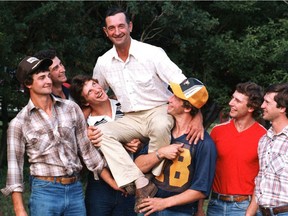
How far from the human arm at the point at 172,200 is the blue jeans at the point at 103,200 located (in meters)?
0.55

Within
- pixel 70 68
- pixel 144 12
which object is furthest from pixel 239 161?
pixel 144 12

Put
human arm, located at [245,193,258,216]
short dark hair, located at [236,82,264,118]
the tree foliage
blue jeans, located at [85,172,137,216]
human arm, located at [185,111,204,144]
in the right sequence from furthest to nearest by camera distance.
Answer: the tree foliage, blue jeans, located at [85,172,137,216], short dark hair, located at [236,82,264,118], human arm, located at [245,193,258,216], human arm, located at [185,111,204,144]

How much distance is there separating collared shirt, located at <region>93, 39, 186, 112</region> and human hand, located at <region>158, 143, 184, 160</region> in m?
0.52

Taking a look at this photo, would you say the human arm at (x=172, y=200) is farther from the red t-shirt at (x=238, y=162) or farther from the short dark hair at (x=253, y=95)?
the short dark hair at (x=253, y=95)

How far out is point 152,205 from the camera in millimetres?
3746

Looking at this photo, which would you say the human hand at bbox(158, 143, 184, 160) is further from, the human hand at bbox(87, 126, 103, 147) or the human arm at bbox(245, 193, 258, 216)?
the human arm at bbox(245, 193, 258, 216)

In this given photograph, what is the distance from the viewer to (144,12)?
1310 cm

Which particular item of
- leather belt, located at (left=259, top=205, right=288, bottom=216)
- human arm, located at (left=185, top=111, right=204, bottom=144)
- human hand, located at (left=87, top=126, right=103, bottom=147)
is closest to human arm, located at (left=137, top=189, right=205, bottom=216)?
human arm, located at (left=185, top=111, right=204, bottom=144)

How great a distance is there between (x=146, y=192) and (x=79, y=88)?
103 centimetres

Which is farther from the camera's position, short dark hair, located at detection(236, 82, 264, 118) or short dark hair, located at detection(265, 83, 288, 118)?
short dark hair, located at detection(236, 82, 264, 118)

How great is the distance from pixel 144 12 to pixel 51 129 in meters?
9.69

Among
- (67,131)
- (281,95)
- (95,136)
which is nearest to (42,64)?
(67,131)

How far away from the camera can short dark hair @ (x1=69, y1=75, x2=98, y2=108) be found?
169 inches

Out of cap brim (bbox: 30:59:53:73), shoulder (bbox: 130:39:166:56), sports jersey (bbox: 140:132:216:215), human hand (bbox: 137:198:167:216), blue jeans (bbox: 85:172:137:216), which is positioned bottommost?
blue jeans (bbox: 85:172:137:216)
